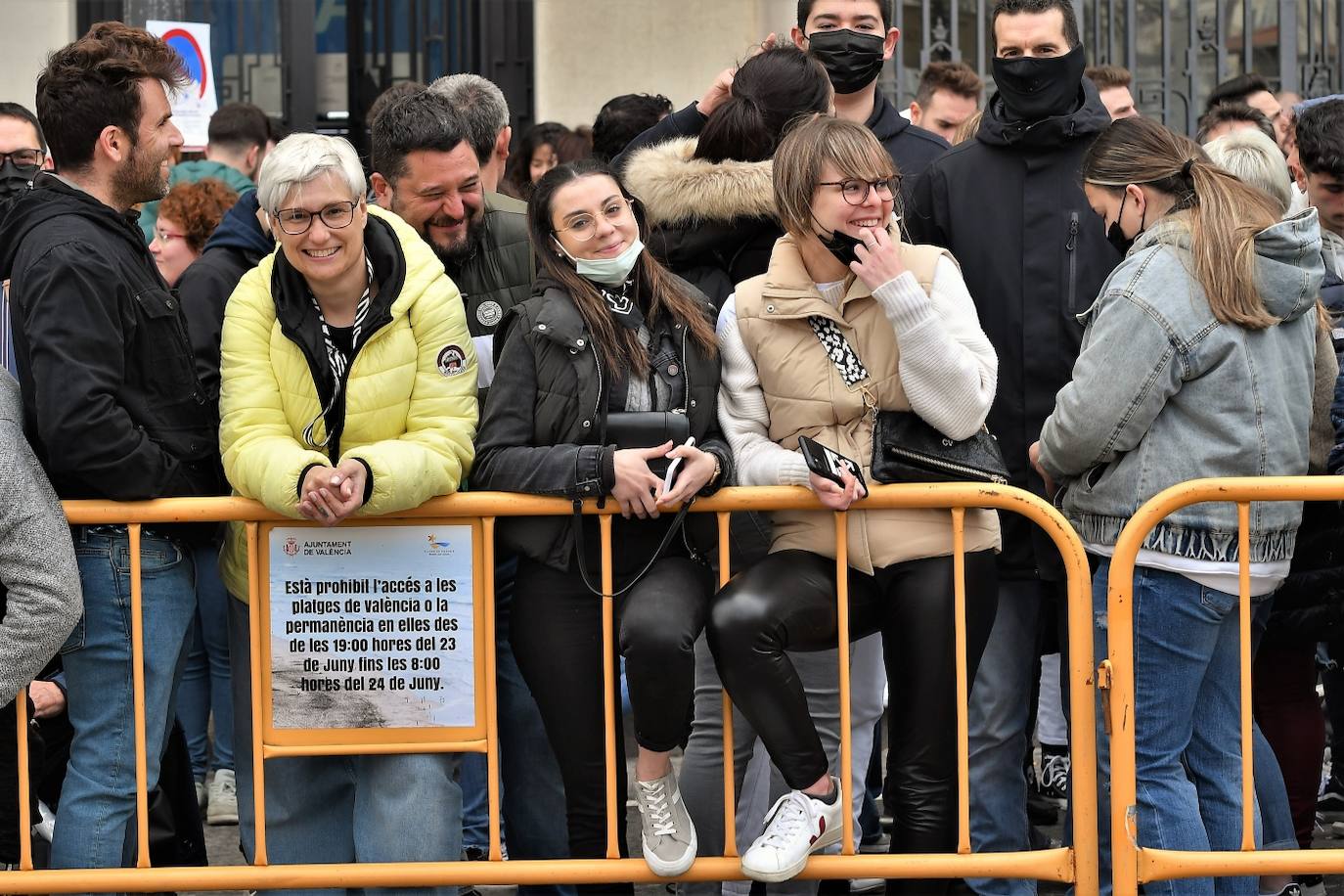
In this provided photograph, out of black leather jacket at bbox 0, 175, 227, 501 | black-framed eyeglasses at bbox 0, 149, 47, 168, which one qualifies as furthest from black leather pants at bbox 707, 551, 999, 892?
black-framed eyeglasses at bbox 0, 149, 47, 168

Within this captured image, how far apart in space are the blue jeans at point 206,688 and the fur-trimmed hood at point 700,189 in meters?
2.20

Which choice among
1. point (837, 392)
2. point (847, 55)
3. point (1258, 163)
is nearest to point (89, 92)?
point (837, 392)

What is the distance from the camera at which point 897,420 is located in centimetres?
395

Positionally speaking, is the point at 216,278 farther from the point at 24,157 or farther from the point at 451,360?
the point at 24,157

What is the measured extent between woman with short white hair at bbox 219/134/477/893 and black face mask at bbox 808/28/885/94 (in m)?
1.43

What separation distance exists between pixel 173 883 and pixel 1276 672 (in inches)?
118

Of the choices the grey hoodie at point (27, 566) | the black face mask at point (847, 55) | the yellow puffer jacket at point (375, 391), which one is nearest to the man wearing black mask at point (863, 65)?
the black face mask at point (847, 55)

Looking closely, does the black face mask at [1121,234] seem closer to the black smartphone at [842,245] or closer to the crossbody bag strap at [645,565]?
the black smartphone at [842,245]

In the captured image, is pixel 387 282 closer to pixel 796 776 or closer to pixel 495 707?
pixel 495 707

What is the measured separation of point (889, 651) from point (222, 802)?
278 cm

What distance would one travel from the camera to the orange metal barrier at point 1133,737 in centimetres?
380

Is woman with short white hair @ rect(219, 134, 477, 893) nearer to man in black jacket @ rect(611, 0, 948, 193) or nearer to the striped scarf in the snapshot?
the striped scarf

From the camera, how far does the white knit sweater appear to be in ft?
12.5

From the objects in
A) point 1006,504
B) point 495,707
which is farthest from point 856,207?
point 495,707
